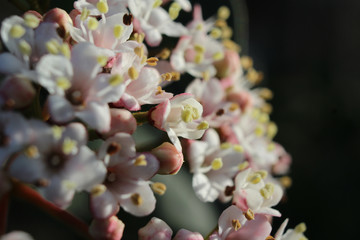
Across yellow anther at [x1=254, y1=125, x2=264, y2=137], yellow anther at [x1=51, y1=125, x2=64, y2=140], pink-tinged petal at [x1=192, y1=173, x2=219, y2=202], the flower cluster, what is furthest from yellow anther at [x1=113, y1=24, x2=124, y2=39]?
yellow anther at [x1=254, y1=125, x2=264, y2=137]

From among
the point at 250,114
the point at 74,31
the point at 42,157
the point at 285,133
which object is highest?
the point at 74,31

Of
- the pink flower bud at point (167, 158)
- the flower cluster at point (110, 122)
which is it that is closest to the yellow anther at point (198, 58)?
the flower cluster at point (110, 122)

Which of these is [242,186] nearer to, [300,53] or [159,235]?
[159,235]

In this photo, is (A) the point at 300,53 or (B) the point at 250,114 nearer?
(B) the point at 250,114

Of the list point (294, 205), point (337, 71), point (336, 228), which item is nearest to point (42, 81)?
point (294, 205)

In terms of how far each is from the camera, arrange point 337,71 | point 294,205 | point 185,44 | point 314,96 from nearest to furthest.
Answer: point 185,44 < point 294,205 < point 314,96 < point 337,71

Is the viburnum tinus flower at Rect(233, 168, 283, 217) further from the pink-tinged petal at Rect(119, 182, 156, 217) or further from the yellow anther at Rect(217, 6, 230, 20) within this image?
the yellow anther at Rect(217, 6, 230, 20)

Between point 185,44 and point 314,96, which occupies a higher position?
point 185,44
